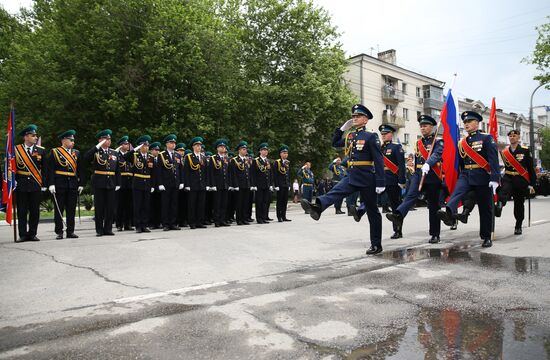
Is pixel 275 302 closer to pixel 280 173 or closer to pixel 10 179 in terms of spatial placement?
pixel 10 179

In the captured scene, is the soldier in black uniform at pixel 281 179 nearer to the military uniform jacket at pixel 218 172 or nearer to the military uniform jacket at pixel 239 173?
the military uniform jacket at pixel 239 173

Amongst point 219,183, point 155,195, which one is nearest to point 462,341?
point 219,183

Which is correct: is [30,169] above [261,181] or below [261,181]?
above

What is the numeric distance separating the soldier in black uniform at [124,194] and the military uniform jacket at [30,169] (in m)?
1.94

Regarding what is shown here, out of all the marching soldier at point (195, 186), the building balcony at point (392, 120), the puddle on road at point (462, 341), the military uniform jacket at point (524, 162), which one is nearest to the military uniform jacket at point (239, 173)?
the marching soldier at point (195, 186)

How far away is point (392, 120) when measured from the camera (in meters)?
46.7

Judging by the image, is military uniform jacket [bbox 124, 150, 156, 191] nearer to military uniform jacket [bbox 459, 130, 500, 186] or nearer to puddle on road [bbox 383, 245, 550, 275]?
puddle on road [bbox 383, 245, 550, 275]

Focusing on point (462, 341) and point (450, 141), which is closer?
point (462, 341)

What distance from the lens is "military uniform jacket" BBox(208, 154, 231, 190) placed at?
38.5 feet

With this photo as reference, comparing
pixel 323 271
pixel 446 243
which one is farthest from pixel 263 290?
pixel 446 243

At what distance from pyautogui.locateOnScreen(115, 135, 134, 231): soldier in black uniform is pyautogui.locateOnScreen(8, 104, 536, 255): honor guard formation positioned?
3cm

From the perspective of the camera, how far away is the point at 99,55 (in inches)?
937

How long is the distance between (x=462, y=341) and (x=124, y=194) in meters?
9.71

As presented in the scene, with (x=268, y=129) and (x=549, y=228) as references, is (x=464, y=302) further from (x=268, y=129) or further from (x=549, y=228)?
(x=268, y=129)
